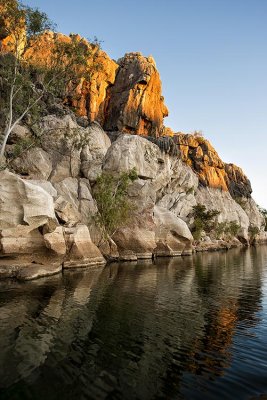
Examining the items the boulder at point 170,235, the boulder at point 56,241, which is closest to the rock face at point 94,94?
the boulder at point 170,235

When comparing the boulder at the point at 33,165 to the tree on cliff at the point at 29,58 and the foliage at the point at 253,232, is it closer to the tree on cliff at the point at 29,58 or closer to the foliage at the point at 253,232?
the tree on cliff at the point at 29,58

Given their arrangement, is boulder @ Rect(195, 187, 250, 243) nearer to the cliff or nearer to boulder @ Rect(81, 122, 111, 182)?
the cliff

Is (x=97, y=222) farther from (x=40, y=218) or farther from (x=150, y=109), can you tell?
(x=150, y=109)

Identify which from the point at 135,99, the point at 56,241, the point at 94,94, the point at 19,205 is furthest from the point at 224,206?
the point at 19,205

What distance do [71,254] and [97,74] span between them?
225ft

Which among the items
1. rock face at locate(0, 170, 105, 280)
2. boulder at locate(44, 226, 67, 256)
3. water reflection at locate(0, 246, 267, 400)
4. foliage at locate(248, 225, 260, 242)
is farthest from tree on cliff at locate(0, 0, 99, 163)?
foliage at locate(248, 225, 260, 242)

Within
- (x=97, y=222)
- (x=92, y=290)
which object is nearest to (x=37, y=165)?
(x=97, y=222)

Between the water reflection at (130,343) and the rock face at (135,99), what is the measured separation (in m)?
74.0

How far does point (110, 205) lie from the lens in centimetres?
5100

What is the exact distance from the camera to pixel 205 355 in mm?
12719

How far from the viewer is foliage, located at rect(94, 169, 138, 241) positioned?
5050 cm

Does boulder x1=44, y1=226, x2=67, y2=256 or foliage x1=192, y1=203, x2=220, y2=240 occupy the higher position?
foliage x1=192, y1=203, x2=220, y2=240

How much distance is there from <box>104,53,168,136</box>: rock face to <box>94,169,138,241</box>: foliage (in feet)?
138

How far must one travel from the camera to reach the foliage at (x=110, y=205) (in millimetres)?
50500
